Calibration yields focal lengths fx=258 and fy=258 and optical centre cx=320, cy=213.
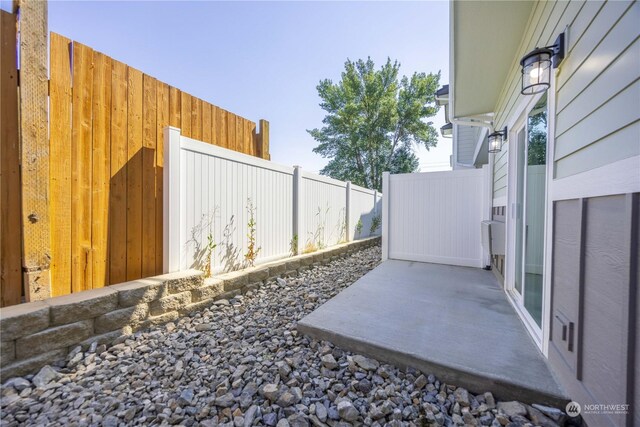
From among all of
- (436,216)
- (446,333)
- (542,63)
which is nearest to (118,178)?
(446,333)

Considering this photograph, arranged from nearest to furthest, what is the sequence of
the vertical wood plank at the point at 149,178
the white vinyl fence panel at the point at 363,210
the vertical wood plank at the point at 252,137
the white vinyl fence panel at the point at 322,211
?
1. the vertical wood plank at the point at 149,178
2. the vertical wood plank at the point at 252,137
3. the white vinyl fence panel at the point at 322,211
4. the white vinyl fence panel at the point at 363,210

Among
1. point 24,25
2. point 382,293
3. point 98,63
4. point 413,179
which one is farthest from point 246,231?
point 413,179

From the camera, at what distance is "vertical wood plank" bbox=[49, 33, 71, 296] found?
6.55 ft

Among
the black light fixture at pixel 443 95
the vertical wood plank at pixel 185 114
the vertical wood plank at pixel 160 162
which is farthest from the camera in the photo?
the black light fixture at pixel 443 95

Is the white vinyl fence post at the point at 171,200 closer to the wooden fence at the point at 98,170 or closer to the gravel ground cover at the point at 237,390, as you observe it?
the wooden fence at the point at 98,170

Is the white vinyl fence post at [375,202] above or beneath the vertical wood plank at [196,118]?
beneath

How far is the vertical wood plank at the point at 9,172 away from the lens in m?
1.78

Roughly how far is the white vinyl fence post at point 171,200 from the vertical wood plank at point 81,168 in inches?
22.5

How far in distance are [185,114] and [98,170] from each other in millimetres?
1122

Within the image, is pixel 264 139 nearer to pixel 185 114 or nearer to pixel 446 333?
pixel 185 114

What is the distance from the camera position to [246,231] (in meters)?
3.54

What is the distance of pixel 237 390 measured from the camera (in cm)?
162

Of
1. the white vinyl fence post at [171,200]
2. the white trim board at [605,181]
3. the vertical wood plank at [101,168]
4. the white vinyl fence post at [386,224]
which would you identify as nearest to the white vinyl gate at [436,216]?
the white vinyl fence post at [386,224]

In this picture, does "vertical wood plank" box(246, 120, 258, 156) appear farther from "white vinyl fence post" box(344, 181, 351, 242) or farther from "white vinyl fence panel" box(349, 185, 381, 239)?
"white vinyl fence panel" box(349, 185, 381, 239)
